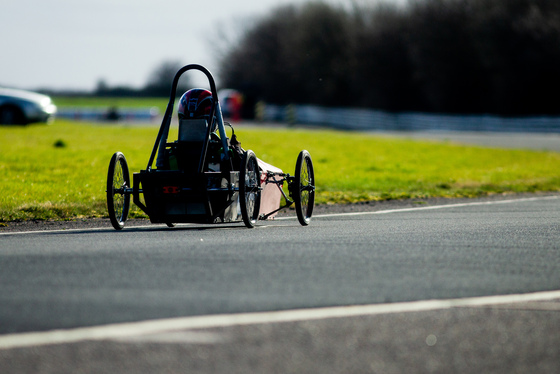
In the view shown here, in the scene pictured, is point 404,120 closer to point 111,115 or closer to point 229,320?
point 111,115

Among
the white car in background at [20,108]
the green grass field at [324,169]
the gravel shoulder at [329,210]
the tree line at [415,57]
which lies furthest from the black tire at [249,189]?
the tree line at [415,57]

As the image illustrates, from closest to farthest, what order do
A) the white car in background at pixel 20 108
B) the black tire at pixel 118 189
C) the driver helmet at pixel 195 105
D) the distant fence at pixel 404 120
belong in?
the black tire at pixel 118 189 < the driver helmet at pixel 195 105 < the white car in background at pixel 20 108 < the distant fence at pixel 404 120

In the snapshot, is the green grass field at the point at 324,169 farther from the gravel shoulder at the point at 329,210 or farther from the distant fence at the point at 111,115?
the distant fence at the point at 111,115

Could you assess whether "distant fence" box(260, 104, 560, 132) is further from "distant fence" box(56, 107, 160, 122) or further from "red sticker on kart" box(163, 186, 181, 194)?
"red sticker on kart" box(163, 186, 181, 194)

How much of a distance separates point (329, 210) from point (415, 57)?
48.8 m

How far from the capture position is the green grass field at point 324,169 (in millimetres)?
13875

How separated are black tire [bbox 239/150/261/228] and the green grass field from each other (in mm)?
2908

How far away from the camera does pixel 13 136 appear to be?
27.1m

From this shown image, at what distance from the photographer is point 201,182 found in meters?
9.73

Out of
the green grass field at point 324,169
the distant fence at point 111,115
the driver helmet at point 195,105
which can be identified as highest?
the driver helmet at point 195,105

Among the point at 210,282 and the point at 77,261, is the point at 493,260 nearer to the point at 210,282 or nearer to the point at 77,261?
the point at 210,282

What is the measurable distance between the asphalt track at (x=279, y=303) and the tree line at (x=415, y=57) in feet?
144

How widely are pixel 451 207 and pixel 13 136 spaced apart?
1692cm

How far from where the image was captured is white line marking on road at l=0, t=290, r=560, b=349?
493 cm
